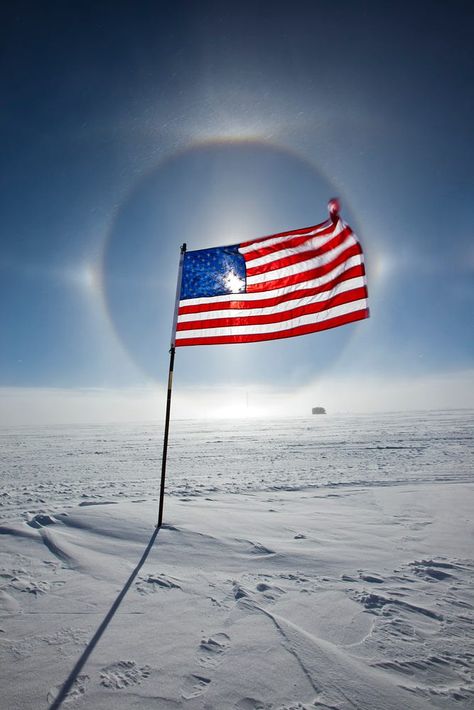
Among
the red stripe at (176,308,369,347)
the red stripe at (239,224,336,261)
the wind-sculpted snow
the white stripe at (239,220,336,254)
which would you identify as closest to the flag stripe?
the red stripe at (176,308,369,347)

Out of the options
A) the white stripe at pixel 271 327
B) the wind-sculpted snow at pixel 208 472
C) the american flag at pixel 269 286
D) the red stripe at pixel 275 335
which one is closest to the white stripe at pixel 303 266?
the american flag at pixel 269 286

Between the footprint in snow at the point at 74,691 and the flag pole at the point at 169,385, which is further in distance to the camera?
the flag pole at the point at 169,385

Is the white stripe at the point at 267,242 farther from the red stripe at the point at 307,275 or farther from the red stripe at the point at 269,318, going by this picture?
the red stripe at the point at 269,318

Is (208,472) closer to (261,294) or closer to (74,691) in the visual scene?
(261,294)

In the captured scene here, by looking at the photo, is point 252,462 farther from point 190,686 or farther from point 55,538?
point 190,686

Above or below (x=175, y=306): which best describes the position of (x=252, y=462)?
below

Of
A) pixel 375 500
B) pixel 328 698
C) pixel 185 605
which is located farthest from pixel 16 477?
pixel 328 698

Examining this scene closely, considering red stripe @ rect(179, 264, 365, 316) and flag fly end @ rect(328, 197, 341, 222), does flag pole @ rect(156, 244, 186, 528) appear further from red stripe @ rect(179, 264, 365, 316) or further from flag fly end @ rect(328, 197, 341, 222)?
flag fly end @ rect(328, 197, 341, 222)

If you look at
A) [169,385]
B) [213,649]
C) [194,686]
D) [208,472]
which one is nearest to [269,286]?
[169,385]
